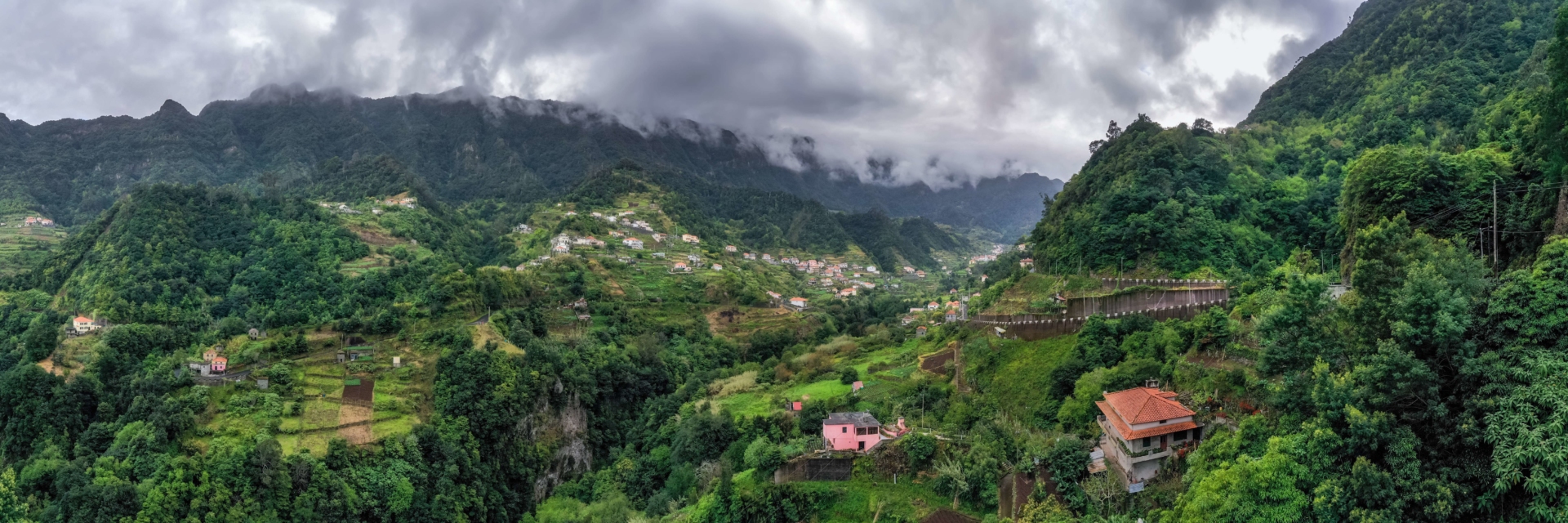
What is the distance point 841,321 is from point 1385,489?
50.7 m

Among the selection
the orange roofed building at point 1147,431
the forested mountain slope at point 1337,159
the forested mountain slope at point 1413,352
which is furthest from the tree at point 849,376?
the orange roofed building at point 1147,431

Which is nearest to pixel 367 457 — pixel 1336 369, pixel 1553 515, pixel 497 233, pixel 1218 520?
pixel 1218 520

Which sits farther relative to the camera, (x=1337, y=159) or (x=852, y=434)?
(x=1337, y=159)

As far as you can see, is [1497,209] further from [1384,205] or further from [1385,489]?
[1385,489]

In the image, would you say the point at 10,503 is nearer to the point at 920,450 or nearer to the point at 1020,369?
the point at 920,450

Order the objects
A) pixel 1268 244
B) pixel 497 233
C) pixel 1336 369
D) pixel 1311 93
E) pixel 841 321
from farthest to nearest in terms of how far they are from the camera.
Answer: pixel 497 233, pixel 841 321, pixel 1311 93, pixel 1268 244, pixel 1336 369

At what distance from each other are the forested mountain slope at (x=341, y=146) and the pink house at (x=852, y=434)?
56.3 m

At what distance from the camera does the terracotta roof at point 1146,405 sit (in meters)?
16.1

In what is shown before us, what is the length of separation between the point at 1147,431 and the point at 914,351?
73.7ft

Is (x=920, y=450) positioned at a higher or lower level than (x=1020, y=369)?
lower

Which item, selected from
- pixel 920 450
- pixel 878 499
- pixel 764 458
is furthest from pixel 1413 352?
pixel 764 458

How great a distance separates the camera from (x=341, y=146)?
368 feet

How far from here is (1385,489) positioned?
435 inches

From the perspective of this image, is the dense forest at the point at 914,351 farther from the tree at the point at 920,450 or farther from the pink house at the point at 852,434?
the pink house at the point at 852,434
